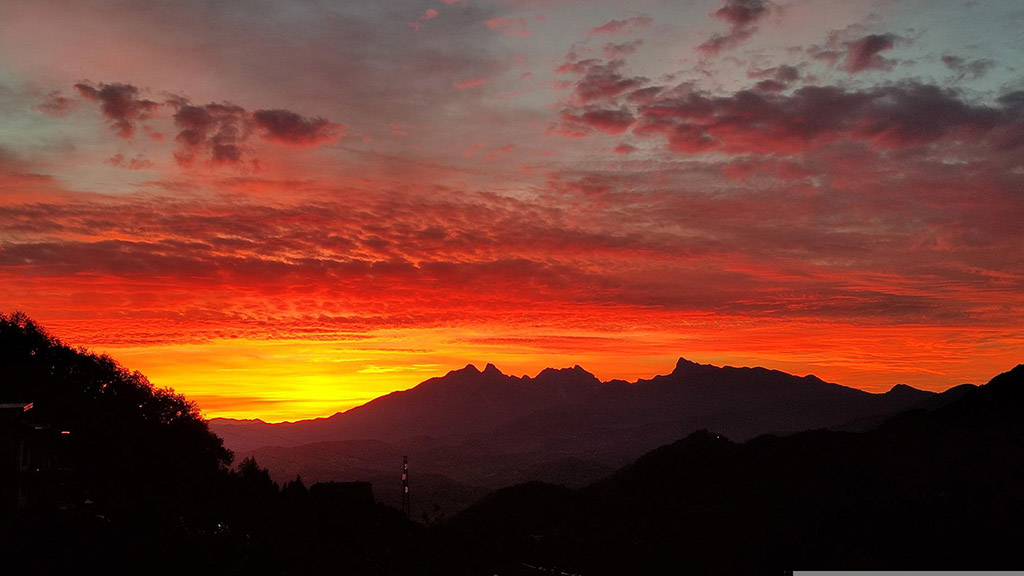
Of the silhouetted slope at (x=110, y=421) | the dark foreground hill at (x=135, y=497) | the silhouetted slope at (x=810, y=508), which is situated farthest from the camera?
the silhouetted slope at (x=110, y=421)

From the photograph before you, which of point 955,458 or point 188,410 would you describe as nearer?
point 955,458

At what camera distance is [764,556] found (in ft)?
152

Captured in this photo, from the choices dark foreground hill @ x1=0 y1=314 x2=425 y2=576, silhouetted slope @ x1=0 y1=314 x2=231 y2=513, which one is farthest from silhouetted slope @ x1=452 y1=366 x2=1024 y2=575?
silhouetted slope @ x1=0 y1=314 x2=231 y2=513

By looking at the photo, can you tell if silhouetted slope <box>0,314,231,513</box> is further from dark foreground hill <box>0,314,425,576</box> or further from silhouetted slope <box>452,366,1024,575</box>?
silhouetted slope <box>452,366,1024,575</box>

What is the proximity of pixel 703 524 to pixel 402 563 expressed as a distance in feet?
107

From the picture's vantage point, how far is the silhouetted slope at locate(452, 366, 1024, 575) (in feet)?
143

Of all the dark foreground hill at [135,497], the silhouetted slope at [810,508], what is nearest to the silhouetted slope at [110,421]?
the dark foreground hill at [135,497]

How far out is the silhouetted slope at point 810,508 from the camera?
143ft

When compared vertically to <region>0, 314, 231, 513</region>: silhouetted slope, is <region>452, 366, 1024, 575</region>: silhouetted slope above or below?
below

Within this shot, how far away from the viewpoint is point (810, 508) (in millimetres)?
54312

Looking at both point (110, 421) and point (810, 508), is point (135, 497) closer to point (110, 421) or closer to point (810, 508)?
point (110, 421)

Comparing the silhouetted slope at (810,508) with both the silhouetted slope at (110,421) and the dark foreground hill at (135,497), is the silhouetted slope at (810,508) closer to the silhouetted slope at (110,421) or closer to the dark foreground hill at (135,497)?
the dark foreground hill at (135,497)

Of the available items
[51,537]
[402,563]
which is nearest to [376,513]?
[402,563]

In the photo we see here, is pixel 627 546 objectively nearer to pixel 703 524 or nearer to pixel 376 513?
pixel 703 524
